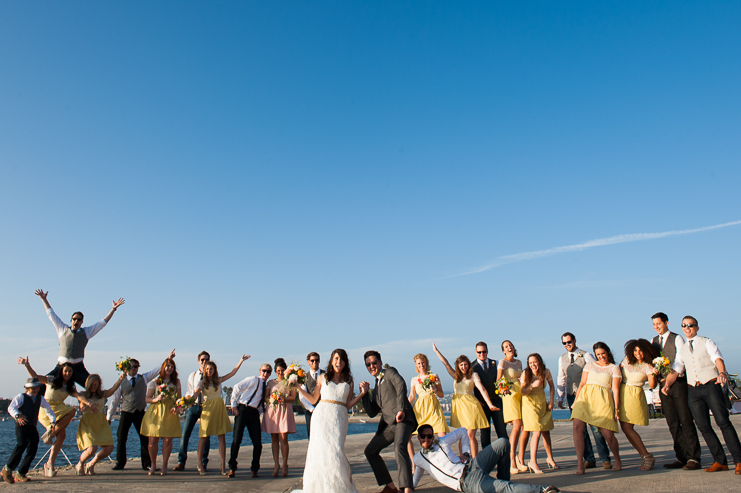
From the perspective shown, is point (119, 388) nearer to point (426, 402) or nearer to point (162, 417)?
point (162, 417)

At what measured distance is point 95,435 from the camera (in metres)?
8.98

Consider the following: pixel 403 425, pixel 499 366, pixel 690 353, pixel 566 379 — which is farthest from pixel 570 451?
pixel 403 425

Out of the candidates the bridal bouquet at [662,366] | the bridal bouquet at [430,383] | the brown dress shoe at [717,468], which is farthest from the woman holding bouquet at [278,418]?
the brown dress shoe at [717,468]

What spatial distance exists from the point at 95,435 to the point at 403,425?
5949 millimetres

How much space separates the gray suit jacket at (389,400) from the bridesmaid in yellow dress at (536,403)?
267cm

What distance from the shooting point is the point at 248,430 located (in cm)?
863

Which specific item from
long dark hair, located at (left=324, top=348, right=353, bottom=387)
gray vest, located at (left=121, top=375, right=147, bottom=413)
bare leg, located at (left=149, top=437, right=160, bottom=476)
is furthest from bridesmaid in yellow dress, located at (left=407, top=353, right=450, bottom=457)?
gray vest, located at (left=121, top=375, right=147, bottom=413)

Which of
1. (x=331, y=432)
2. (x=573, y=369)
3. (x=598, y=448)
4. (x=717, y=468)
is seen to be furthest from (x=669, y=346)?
(x=331, y=432)

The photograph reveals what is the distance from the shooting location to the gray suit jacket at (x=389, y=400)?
6.86 meters

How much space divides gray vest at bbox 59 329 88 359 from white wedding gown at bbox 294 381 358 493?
583cm

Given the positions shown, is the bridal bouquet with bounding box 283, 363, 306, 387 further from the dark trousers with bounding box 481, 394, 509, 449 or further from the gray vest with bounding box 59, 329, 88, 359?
the gray vest with bounding box 59, 329, 88, 359

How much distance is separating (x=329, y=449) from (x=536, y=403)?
161 inches

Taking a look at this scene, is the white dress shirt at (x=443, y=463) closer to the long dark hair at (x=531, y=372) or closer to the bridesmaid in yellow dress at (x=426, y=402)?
the bridesmaid in yellow dress at (x=426, y=402)

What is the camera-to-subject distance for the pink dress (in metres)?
8.84
